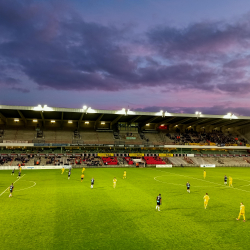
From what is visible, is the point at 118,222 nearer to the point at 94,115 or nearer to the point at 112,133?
the point at 94,115

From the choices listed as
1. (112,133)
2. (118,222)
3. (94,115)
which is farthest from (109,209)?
(112,133)

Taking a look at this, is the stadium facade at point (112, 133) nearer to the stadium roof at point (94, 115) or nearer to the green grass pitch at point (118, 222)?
the stadium roof at point (94, 115)

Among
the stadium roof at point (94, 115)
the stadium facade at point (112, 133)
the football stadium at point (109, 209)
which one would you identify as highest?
the stadium roof at point (94, 115)

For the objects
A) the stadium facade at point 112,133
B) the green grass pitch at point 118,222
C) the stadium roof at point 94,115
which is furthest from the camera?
the stadium facade at point 112,133

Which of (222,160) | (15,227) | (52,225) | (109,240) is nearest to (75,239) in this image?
(109,240)

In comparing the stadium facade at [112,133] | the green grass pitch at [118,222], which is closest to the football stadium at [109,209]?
the green grass pitch at [118,222]

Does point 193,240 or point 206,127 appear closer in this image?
point 193,240

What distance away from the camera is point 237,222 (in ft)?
44.1

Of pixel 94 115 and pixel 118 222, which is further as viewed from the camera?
pixel 94 115

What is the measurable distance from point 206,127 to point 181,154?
70.1 ft

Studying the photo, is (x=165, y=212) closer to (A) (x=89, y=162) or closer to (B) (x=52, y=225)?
(B) (x=52, y=225)

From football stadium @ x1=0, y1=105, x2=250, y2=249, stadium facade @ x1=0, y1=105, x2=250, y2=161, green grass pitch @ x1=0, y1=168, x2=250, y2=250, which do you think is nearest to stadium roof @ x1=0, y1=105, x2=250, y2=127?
stadium facade @ x1=0, y1=105, x2=250, y2=161

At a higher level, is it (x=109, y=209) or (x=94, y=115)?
(x=94, y=115)

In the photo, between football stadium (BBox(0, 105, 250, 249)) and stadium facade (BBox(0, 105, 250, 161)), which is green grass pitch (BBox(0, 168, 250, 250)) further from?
stadium facade (BBox(0, 105, 250, 161))
